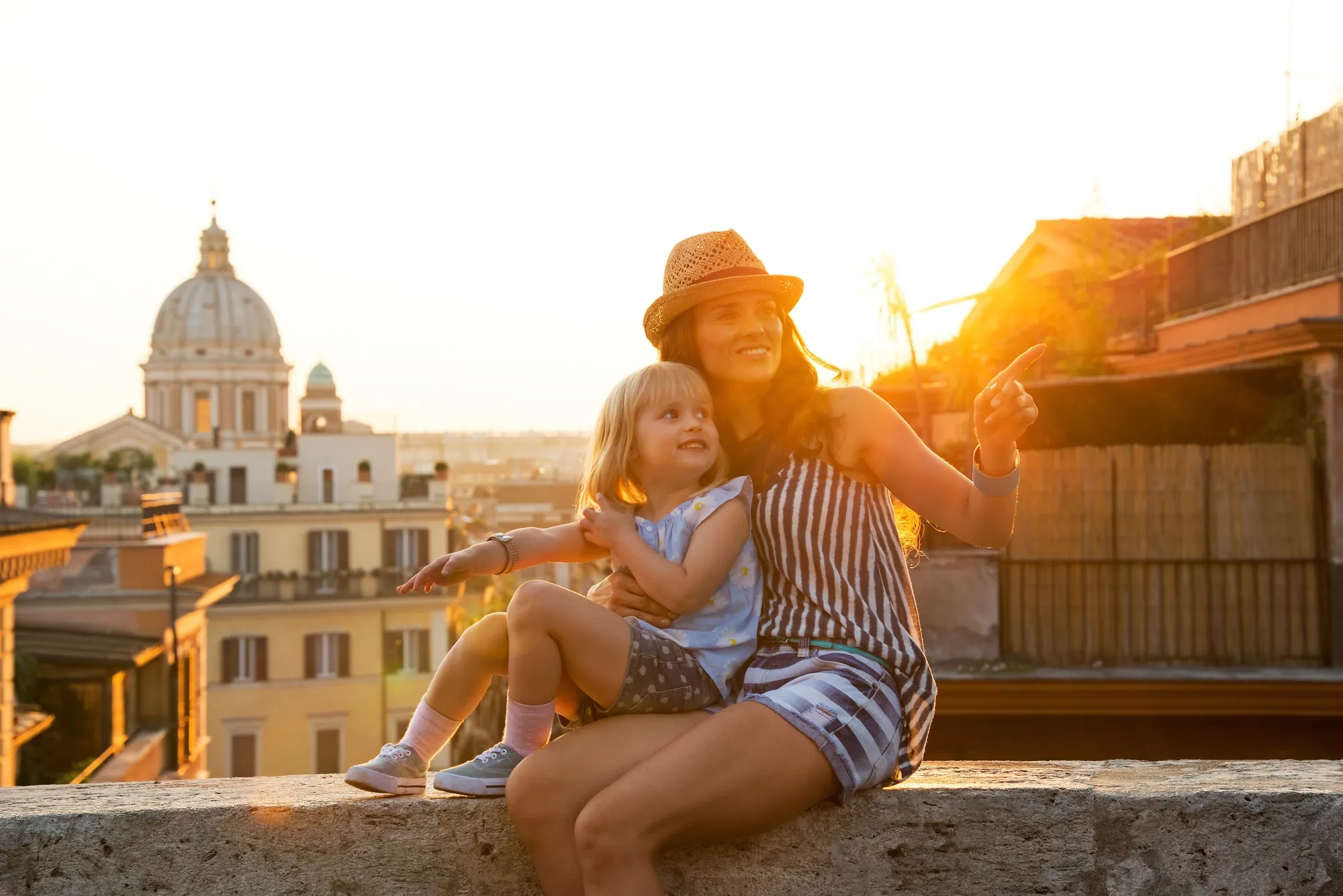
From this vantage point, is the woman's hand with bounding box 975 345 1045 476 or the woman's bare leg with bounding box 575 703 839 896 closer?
the woman's bare leg with bounding box 575 703 839 896

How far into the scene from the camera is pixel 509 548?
326cm

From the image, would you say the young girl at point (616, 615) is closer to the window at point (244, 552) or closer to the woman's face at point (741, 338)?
the woman's face at point (741, 338)

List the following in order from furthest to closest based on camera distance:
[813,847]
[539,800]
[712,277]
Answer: [712,277], [813,847], [539,800]

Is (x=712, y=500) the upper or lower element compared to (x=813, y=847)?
upper

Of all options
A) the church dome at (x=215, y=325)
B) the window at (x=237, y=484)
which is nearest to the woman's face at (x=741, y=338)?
the window at (x=237, y=484)

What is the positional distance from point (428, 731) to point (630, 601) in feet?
1.72

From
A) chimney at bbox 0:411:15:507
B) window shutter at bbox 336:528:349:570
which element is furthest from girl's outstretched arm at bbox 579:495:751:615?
window shutter at bbox 336:528:349:570

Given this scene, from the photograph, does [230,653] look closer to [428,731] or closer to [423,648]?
[423,648]

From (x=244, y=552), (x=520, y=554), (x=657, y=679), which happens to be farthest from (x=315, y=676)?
(x=657, y=679)

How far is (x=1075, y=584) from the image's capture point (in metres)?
11.3

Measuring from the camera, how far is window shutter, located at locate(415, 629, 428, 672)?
45250mm

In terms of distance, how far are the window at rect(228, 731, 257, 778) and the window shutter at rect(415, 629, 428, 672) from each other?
5.77 metres

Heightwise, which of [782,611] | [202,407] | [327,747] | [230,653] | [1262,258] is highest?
[202,407]

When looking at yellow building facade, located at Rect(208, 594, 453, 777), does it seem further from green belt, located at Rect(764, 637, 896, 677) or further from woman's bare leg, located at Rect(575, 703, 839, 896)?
woman's bare leg, located at Rect(575, 703, 839, 896)
